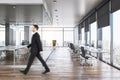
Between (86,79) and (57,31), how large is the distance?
24001 mm

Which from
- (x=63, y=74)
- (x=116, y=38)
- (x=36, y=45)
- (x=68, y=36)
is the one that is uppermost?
(x=68, y=36)

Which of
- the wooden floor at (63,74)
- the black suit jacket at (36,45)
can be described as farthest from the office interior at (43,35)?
the black suit jacket at (36,45)

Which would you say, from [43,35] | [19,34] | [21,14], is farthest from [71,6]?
[19,34]

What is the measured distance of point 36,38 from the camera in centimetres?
666

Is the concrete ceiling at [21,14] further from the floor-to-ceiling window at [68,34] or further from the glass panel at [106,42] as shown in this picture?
the floor-to-ceiling window at [68,34]

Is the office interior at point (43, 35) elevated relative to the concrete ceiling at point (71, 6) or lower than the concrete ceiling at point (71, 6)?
lower

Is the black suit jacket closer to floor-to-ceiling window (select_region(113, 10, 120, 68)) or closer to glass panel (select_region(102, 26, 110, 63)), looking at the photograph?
floor-to-ceiling window (select_region(113, 10, 120, 68))

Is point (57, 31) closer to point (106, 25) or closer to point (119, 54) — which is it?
point (106, 25)

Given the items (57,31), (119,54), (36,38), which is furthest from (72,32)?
(36,38)

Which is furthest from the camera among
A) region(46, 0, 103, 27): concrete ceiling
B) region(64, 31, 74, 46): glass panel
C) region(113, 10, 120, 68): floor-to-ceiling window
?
region(64, 31, 74, 46): glass panel

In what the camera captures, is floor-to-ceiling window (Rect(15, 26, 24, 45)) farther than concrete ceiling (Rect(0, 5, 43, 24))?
Yes

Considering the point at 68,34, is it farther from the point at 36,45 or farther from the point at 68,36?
the point at 36,45

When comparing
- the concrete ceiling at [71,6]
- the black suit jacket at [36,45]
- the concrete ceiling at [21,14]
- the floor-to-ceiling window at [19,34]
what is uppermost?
the concrete ceiling at [71,6]

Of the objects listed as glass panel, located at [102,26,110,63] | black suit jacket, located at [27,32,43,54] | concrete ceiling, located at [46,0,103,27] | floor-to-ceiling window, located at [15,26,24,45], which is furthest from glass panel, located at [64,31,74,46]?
black suit jacket, located at [27,32,43,54]
